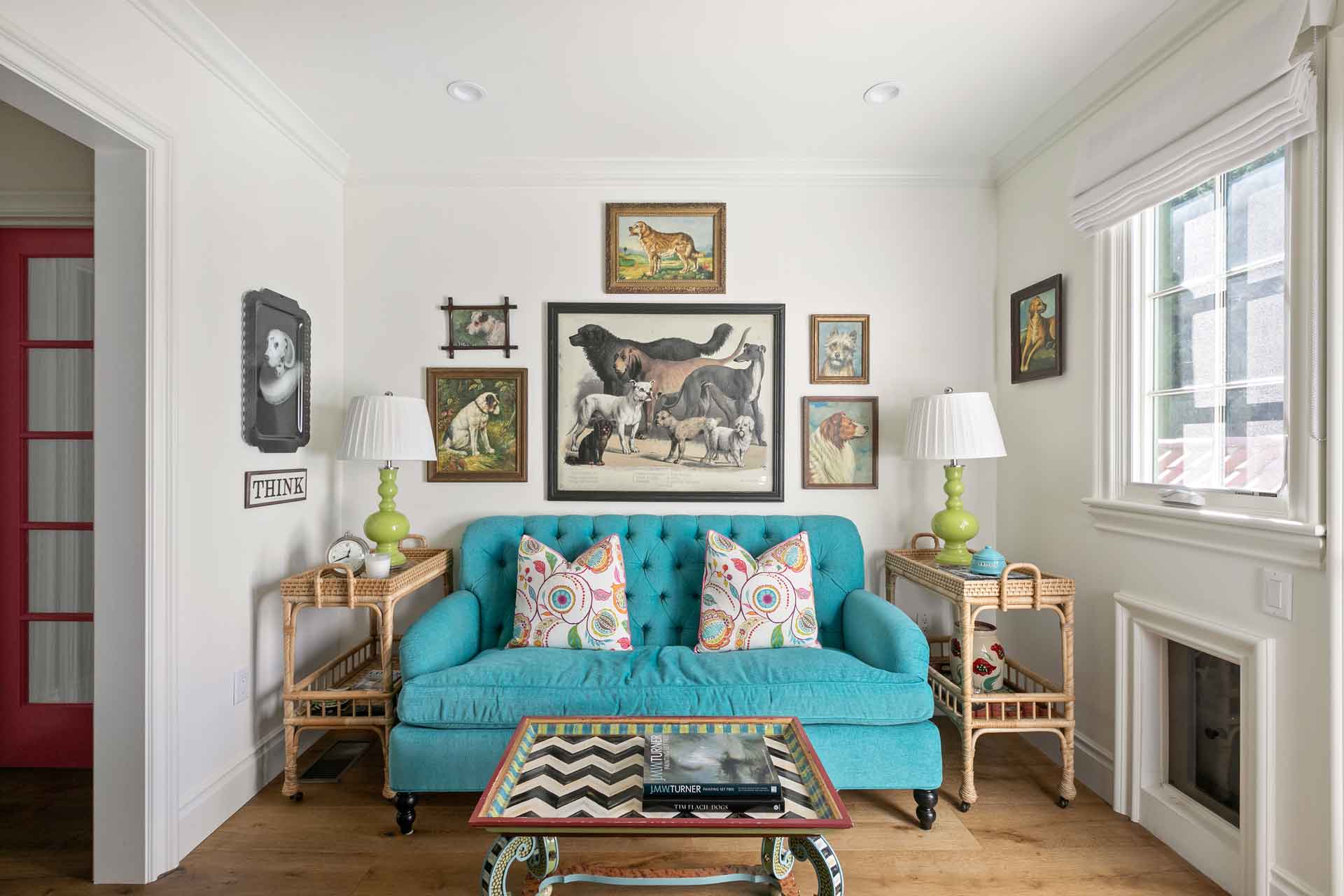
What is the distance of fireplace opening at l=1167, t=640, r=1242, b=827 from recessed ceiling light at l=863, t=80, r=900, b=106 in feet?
7.07

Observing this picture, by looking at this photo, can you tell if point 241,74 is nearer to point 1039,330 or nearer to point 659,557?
point 659,557

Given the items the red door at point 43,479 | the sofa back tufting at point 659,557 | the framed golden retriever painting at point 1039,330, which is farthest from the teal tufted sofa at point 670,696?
the red door at point 43,479

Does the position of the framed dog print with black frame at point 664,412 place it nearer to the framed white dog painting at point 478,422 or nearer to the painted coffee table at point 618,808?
the framed white dog painting at point 478,422

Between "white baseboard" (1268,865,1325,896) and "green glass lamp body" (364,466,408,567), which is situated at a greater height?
"green glass lamp body" (364,466,408,567)

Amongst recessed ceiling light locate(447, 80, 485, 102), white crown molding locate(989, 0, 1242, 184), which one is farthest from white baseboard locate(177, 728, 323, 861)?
white crown molding locate(989, 0, 1242, 184)

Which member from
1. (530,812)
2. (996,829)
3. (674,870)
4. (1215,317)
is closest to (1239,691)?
(996,829)

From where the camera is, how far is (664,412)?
10.2ft

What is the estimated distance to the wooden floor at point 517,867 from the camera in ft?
6.27

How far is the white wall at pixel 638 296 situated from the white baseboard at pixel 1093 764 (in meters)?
0.77

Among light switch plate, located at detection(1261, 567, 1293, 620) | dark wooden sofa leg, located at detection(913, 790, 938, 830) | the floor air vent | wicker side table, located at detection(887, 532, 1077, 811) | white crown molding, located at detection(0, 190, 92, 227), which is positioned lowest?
the floor air vent

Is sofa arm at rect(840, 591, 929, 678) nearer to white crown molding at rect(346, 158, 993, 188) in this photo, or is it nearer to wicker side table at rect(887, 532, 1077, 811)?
wicker side table at rect(887, 532, 1077, 811)

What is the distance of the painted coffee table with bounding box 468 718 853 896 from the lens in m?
1.40

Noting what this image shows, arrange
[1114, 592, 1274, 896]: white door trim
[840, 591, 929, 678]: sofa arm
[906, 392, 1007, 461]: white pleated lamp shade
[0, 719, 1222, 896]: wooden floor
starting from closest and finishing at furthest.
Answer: [1114, 592, 1274, 896]: white door trim → [0, 719, 1222, 896]: wooden floor → [840, 591, 929, 678]: sofa arm → [906, 392, 1007, 461]: white pleated lamp shade

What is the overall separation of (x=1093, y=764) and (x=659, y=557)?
1.82 m
